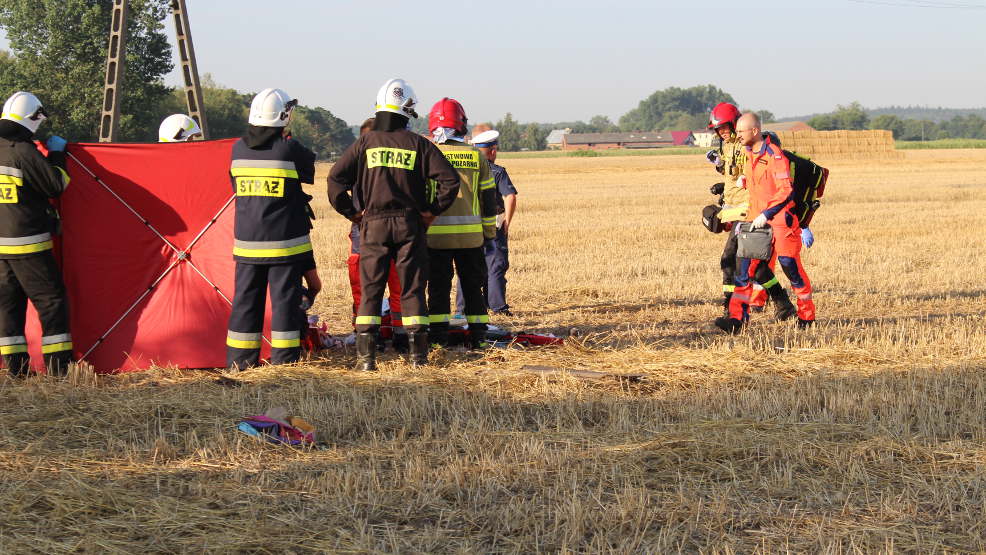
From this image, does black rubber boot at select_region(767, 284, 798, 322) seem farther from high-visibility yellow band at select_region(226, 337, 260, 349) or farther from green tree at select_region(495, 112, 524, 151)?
green tree at select_region(495, 112, 524, 151)

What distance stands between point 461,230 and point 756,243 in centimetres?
273

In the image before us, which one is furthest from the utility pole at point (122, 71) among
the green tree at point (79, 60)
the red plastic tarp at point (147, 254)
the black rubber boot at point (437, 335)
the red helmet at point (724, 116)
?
the green tree at point (79, 60)

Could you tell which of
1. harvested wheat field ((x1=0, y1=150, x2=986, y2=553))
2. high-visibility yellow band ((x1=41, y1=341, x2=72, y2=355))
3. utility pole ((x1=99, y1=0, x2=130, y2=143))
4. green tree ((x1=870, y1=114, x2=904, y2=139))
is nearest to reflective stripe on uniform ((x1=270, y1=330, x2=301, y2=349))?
harvested wheat field ((x1=0, y1=150, x2=986, y2=553))

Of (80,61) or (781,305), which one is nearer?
(781,305)

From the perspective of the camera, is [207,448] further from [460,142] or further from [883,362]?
[883,362]

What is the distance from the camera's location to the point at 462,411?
20.1 ft

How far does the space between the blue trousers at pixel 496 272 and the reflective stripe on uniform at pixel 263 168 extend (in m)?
3.13

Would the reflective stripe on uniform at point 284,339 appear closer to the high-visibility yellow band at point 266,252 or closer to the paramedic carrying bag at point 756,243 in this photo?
the high-visibility yellow band at point 266,252

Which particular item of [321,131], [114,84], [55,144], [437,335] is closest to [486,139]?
[437,335]

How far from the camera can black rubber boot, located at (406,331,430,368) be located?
7.41 m

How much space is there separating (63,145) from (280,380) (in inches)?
99.8

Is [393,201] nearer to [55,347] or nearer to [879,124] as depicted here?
[55,347]

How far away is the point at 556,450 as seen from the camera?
528 centimetres

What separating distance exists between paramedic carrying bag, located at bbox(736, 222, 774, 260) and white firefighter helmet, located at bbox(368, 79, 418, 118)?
334cm
